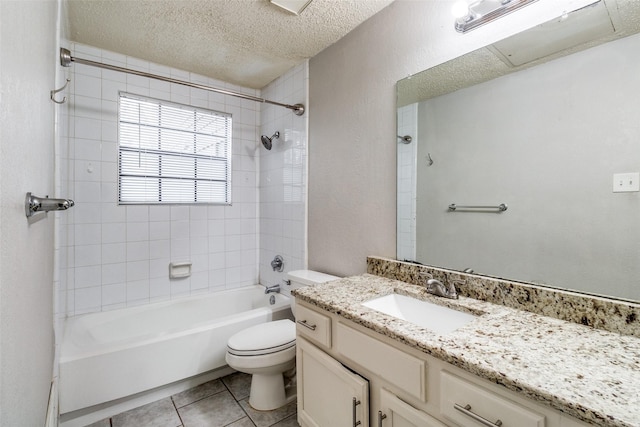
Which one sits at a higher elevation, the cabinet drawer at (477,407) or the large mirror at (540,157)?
the large mirror at (540,157)

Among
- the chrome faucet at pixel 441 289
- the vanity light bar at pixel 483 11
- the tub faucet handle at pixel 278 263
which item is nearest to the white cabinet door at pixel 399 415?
the chrome faucet at pixel 441 289

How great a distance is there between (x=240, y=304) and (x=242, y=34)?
2.27 metres

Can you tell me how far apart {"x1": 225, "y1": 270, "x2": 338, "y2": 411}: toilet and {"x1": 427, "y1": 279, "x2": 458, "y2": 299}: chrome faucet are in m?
0.84

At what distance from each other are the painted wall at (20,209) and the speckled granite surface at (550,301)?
56.6 inches

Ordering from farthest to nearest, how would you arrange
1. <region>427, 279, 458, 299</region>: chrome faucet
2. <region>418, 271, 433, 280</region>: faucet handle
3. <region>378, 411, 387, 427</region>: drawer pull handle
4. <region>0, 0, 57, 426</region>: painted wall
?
<region>418, 271, 433, 280</region>: faucet handle < <region>427, 279, 458, 299</region>: chrome faucet < <region>378, 411, 387, 427</region>: drawer pull handle < <region>0, 0, 57, 426</region>: painted wall

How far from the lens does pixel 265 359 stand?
1656mm

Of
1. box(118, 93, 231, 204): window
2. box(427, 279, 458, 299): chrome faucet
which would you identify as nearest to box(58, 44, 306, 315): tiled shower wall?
box(118, 93, 231, 204): window

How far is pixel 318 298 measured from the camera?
1254 mm

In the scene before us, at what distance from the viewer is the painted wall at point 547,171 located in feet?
3.07

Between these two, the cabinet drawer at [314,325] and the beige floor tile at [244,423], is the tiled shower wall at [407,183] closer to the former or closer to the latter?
the cabinet drawer at [314,325]

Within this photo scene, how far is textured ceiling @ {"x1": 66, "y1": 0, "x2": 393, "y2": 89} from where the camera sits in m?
1.66

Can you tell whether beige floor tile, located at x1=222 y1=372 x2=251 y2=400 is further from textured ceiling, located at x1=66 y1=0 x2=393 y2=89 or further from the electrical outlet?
textured ceiling, located at x1=66 y1=0 x2=393 y2=89

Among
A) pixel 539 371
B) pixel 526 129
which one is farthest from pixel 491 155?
pixel 539 371

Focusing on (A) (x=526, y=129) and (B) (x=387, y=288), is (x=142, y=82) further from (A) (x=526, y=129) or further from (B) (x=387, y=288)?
(A) (x=526, y=129)
